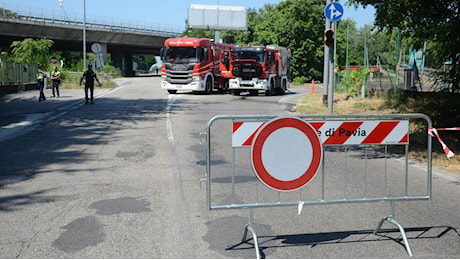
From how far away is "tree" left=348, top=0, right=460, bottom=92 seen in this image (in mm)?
12109

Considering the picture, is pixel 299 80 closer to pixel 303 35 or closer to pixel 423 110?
pixel 303 35

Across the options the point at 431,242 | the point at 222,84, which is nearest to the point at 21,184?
the point at 431,242

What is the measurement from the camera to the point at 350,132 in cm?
595

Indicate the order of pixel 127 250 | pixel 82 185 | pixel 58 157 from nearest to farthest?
pixel 127 250, pixel 82 185, pixel 58 157

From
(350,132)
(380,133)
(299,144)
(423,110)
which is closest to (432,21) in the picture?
(423,110)

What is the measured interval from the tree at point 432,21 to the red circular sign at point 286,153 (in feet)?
22.9

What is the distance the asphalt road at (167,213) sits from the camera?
5.34 meters

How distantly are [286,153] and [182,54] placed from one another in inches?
1083

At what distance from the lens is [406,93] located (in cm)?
2095

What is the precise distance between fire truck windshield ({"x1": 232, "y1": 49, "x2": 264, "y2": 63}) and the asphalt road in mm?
20680

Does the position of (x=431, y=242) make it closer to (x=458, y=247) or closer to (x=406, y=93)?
(x=458, y=247)

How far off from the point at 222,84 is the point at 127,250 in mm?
31829

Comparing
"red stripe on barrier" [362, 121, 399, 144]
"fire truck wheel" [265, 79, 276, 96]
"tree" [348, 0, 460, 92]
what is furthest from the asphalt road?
"fire truck wheel" [265, 79, 276, 96]

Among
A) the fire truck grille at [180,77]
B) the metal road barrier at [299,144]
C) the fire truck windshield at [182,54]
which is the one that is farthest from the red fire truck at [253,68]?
the metal road barrier at [299,144]
